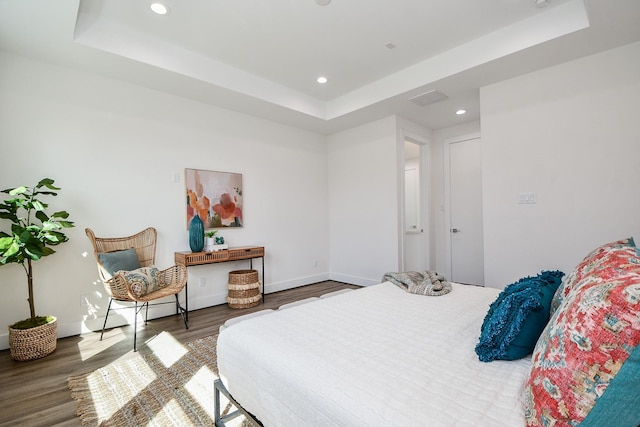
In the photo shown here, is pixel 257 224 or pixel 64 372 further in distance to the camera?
pixel 257 224

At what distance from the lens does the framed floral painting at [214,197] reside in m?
3.84

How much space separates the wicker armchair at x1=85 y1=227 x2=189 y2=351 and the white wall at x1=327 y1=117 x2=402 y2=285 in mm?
2647

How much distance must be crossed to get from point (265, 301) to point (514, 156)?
3460mm

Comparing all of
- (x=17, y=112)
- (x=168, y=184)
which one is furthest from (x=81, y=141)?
(x=168, y=184)

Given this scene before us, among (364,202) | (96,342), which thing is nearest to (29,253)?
(96,342)

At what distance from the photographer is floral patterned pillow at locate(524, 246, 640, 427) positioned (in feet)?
2.24

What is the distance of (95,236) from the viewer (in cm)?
311

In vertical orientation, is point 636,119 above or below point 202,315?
above

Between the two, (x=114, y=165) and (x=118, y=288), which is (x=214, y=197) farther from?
(x=118, y=288)

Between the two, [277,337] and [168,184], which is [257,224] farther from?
[277,337]

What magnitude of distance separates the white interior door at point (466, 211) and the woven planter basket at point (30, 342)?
5.14 metres

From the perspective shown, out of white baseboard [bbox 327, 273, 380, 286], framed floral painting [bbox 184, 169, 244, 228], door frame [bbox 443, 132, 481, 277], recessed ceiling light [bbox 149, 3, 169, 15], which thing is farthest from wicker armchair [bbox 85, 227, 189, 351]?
door frame [bbox 443, 132, 481, 277]

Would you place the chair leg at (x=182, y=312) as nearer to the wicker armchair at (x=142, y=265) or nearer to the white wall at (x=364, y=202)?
the wicker armchair at (x=142, y=265)

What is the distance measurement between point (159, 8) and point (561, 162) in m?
3.94
